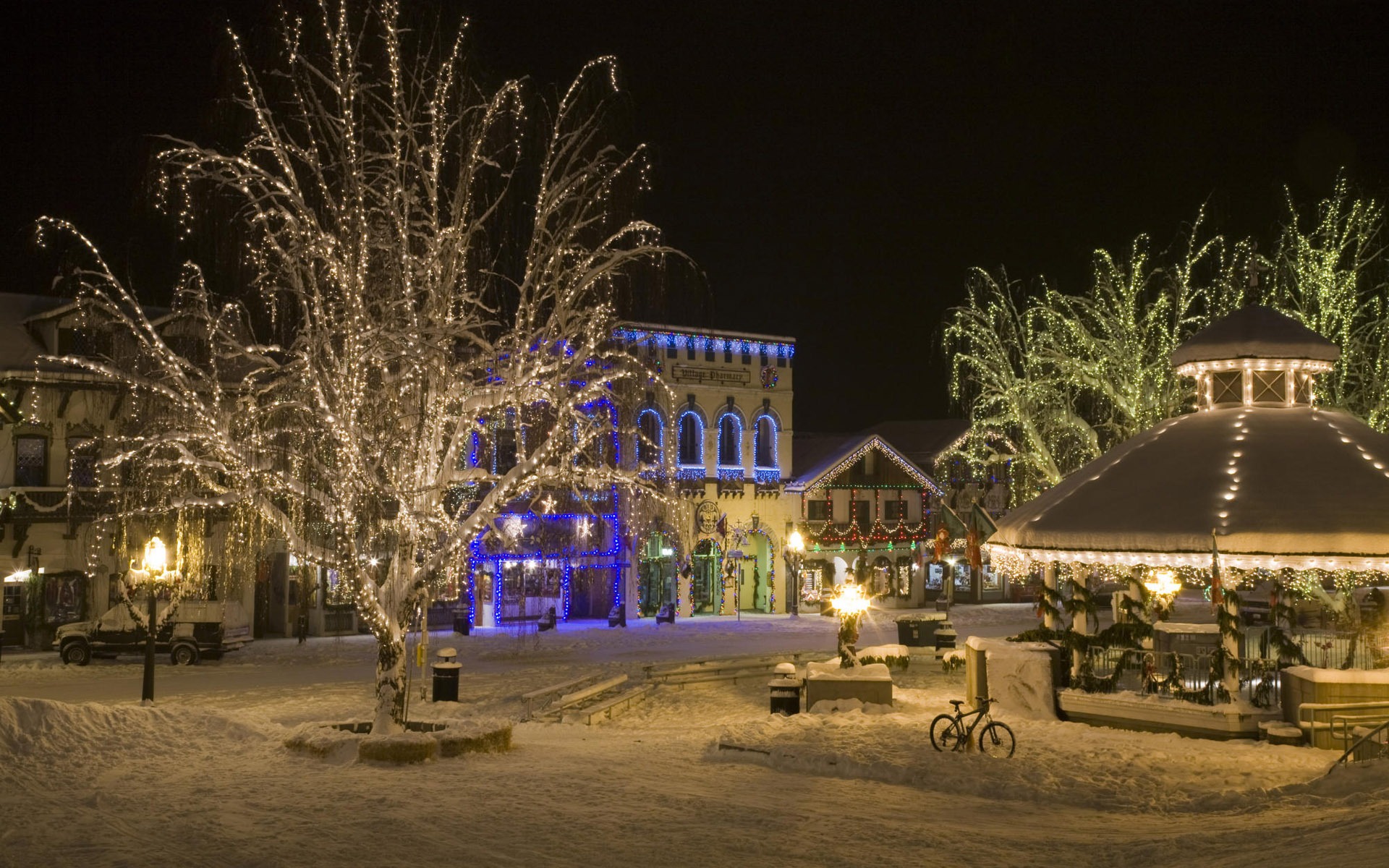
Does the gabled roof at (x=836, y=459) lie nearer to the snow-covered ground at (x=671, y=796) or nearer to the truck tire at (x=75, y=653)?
the snow-covered ground at (x=671, y=796)

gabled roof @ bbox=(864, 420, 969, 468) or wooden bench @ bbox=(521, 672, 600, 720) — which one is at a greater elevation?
gabled roof @ bbox=(864, 420, 969, 468)

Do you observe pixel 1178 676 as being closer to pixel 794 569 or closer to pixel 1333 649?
pixel 1333 649

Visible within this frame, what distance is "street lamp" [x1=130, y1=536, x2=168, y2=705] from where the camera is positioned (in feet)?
71.3

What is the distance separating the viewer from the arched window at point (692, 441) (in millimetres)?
46219

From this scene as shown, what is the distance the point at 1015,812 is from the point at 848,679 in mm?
8186

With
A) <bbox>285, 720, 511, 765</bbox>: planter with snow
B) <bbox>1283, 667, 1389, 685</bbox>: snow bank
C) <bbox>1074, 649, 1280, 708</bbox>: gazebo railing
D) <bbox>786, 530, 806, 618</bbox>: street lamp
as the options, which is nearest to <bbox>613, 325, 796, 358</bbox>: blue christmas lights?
<bbox>786, 530, 806, 618</bbox>: street lamp

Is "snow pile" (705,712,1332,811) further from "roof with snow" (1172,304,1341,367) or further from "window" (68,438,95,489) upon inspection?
"window" (68,438,95,489)

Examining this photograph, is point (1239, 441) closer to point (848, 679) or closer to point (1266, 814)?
point (848, 679)

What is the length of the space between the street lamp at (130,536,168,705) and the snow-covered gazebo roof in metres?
16.4

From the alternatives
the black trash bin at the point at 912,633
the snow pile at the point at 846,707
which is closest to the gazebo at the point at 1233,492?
the snow pile at the point at 846,707

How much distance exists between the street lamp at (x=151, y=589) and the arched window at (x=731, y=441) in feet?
85.7

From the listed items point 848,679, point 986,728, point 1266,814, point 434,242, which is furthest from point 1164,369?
point 434,242

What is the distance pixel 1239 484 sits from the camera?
21.5 metres

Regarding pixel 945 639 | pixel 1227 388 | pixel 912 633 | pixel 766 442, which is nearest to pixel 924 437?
pixel 766 442
